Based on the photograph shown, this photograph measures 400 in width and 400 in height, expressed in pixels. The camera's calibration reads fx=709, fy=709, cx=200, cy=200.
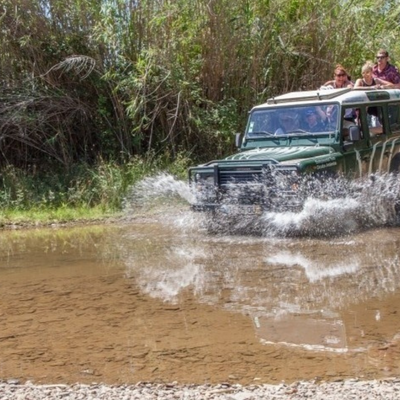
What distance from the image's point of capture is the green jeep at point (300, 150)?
8.20 m

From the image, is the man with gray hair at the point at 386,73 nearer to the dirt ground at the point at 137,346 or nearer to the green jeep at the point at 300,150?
the green jeep at the point at 300,150

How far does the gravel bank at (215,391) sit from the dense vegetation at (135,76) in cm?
782

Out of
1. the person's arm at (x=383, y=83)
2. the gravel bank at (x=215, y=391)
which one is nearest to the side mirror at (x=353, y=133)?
the person's arm at (x=383, y=83)

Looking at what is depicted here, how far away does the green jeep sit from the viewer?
8.20m

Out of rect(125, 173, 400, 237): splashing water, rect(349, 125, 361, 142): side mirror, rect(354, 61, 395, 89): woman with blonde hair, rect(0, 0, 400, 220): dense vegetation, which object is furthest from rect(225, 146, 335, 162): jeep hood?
rect(0, 0, 400, 220): dense vegetation

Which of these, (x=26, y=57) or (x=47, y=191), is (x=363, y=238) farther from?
(x=26, y=57)

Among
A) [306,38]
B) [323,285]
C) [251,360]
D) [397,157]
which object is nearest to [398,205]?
[397,157]

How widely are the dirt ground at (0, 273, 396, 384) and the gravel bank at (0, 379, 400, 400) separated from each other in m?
0.12

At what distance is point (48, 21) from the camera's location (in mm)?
12633

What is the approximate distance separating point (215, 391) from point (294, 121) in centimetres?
580

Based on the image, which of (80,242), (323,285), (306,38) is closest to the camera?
(323,285)

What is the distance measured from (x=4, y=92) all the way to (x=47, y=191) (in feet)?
6.56

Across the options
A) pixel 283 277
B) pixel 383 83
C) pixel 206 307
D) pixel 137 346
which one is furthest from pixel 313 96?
pixel 137 346

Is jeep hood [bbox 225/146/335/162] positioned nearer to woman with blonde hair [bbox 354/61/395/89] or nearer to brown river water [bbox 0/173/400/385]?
brown river water [bbox 0/173/400/385]
